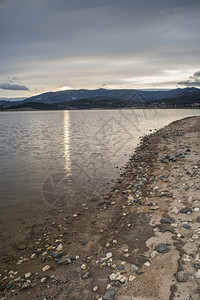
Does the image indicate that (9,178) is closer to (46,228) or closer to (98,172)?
(98,172)

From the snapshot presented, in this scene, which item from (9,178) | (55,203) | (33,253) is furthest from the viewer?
(9,178)

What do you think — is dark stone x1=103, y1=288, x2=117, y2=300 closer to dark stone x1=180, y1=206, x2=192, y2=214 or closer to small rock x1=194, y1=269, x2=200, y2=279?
small rock x1=194, y1=269, x2=200, y2=279

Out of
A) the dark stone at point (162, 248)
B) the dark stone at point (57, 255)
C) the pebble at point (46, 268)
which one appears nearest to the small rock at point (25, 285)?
the pebble at point (46, 268)

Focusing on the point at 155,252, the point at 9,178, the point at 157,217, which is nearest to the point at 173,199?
the point at 157,217

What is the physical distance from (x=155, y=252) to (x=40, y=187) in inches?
404

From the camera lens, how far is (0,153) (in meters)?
26.9

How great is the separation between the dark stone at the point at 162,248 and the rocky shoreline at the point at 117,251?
0.10ft

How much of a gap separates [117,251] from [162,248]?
1564 millimetres

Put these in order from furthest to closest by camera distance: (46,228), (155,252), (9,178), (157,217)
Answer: (9,178) < (46,228) < (157,217) < (155,252)

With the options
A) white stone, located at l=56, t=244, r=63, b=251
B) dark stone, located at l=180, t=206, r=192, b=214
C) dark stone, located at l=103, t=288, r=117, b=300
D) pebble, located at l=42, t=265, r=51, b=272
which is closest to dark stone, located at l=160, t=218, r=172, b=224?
dark stone, located at l=180, t=206, r=192, b=214

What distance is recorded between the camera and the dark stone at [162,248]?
641 cm

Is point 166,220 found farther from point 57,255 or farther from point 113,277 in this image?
point 57,255

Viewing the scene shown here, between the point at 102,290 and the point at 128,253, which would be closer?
the point at 102,290

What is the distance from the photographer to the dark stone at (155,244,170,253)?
6.41 m
